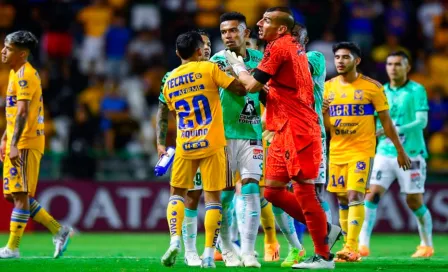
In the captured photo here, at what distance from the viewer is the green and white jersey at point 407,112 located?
1374 cm

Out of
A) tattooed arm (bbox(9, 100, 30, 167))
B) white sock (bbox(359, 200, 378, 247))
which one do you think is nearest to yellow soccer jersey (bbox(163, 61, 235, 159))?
tattooed arm (bbox(9, 100, 30, 167))

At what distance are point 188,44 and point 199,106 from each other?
25.9 inches

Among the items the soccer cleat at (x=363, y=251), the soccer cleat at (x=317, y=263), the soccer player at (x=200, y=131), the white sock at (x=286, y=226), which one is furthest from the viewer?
the soccer cleat at (x=363, y=251)

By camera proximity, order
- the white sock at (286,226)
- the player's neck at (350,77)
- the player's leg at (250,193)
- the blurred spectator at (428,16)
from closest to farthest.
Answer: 1. the player's leg at (250,193)
2. the white sock at (286,226)
3. the player's neck at (350,77)
4. the blurred spectator at (428,16)

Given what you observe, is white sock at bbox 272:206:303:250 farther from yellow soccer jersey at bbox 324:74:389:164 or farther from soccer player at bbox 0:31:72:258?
soccer player at bbox 0:31:72:258

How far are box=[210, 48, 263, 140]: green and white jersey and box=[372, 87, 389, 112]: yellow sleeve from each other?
5.23 feet

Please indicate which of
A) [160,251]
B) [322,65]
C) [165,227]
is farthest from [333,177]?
[165,227]

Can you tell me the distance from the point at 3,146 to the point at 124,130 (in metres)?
8.11

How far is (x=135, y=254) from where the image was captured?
525 inches

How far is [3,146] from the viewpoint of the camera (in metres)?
12.1

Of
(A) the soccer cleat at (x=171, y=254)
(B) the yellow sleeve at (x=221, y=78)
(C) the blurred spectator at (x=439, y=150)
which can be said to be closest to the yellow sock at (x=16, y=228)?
(A) the soccer cleat at (x=171, y=254)

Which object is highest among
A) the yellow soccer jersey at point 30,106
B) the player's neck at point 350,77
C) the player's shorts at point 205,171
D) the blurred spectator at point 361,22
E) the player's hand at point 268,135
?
the blurred spectator at point 361,22

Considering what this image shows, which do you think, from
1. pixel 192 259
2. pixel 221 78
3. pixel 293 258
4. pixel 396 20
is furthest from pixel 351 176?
pixel 396 20

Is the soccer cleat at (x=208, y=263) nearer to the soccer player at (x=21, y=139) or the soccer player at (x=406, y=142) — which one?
the soccer player at (x=21, y=139)
